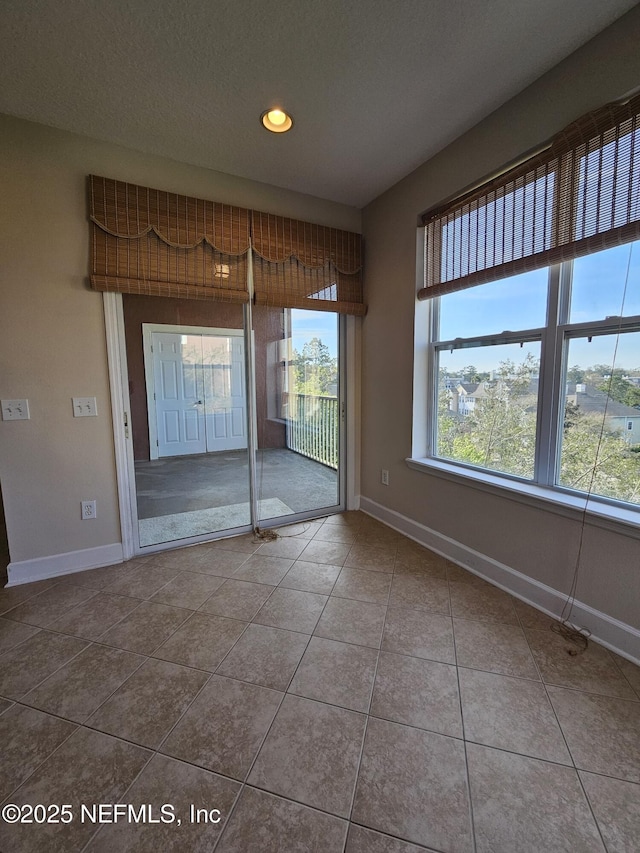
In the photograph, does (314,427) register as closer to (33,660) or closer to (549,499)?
(549,499)

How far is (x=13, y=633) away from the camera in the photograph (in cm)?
184

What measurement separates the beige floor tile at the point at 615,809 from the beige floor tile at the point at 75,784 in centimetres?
140

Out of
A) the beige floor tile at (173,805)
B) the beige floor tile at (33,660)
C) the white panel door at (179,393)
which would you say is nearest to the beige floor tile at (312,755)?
the beige floor tile at (173,805)

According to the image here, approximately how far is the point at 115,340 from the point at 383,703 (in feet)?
8.33

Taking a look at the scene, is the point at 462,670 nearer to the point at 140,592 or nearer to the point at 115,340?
the point at 140,592

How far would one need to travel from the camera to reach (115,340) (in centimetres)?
244

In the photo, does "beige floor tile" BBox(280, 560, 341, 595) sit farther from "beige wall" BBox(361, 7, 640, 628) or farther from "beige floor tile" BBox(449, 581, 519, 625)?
"beige wall" BBox(361, 7, 640, 628)

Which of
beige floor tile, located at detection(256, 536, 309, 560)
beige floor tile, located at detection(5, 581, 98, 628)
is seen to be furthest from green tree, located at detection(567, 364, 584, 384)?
beige floor tile, located at detection(5, 581, 98, 628)

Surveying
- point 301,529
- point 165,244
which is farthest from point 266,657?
point 165,244

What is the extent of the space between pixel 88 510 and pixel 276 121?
2699 mm

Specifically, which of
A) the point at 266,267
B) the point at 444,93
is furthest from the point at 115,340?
the point at 444,93

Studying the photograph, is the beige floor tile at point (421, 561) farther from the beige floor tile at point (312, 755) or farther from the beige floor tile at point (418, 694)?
the beige floor tile at point (312, 755)

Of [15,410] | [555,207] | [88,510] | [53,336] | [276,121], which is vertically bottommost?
[88,510]

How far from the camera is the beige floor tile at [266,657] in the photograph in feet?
5.08
